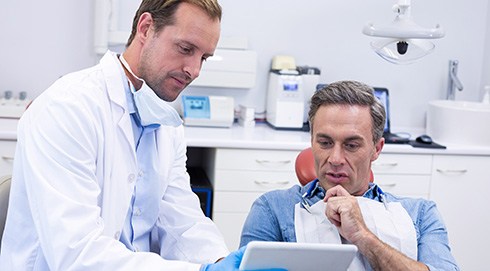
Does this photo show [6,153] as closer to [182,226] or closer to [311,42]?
[182,226]

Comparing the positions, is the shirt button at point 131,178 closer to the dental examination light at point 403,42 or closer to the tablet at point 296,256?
the tablet at point 296,256

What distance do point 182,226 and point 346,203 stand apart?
1.49 ft

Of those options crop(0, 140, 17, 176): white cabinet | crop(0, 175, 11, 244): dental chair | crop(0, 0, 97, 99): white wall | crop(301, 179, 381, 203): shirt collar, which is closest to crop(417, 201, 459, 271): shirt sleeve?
crop(301, 179, 381, 203): shirt collar

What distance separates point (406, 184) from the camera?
3.37 m

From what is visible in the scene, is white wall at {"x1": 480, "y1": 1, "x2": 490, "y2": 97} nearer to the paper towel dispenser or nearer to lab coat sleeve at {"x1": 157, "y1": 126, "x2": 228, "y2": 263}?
the paper towel dispenser

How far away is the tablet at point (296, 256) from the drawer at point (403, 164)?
1890 millimetres

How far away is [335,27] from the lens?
3826 millimetres

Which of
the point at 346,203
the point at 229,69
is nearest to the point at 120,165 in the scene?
the point at 346,203

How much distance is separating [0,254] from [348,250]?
0.83 m

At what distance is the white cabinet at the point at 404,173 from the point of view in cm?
334

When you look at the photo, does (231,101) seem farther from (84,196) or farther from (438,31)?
(84,196)

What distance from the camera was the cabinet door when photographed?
3408 millimetres

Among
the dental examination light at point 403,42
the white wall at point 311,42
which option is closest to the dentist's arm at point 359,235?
the dental examination light at point 403,42

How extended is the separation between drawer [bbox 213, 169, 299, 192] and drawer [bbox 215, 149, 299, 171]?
0.08 feet
